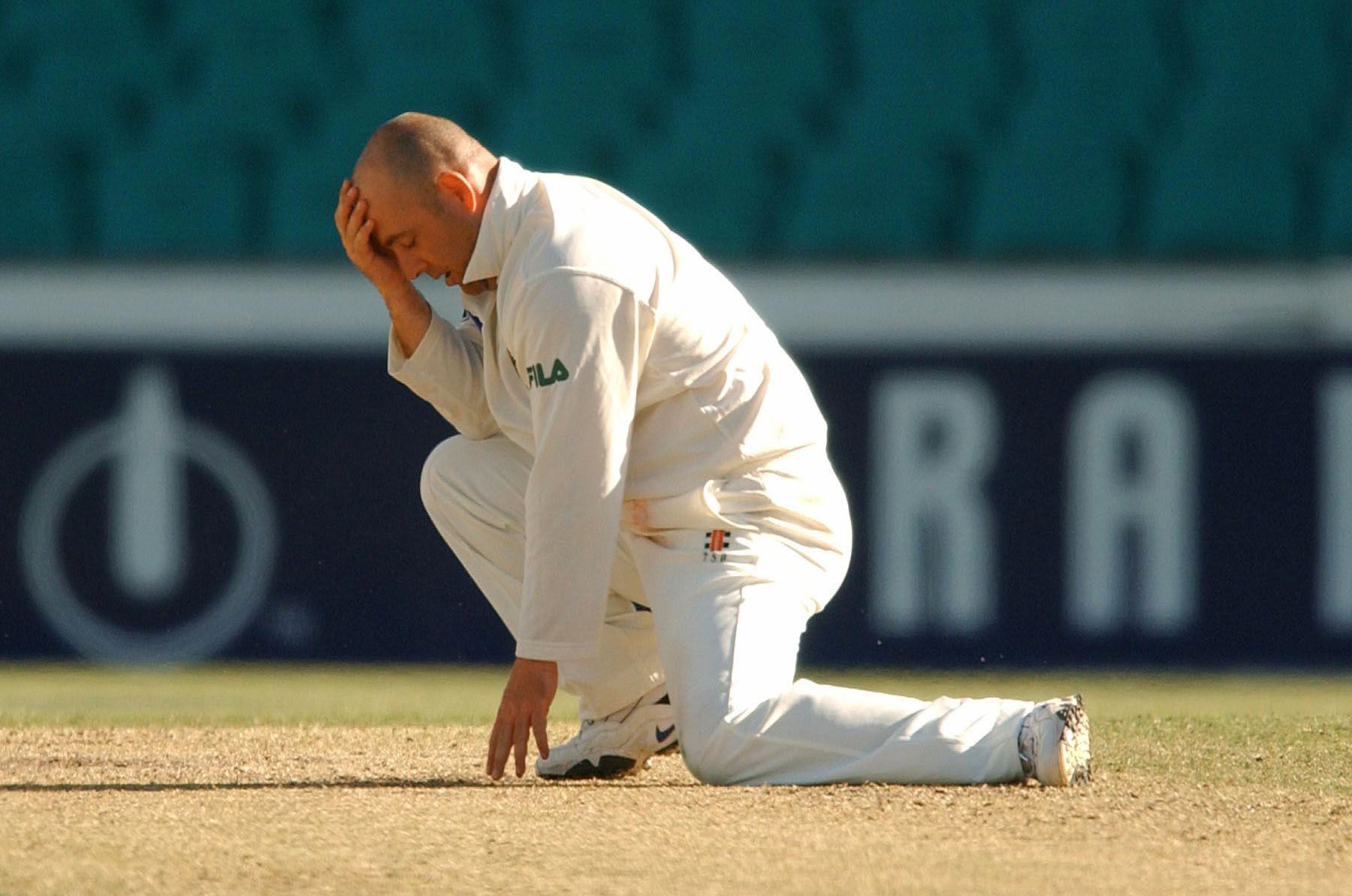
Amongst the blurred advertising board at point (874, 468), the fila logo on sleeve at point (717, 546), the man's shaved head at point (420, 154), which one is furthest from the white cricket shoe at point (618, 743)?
the blurred advertising board at point (874, 468)

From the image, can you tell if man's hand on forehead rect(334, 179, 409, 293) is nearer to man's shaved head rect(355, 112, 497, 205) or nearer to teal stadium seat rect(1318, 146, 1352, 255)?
man's shaved head rect(355, 112, 497, 205)

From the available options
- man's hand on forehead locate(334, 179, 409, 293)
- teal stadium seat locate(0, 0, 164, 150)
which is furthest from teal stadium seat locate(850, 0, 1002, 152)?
man's hand on forehead locate(334, 179, 409, 293)

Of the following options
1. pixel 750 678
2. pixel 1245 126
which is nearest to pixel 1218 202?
pixel 1245 126

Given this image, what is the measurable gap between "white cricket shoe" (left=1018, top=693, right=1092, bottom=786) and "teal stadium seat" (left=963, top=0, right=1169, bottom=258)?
2.55 metres

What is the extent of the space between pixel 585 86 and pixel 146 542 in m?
1.69

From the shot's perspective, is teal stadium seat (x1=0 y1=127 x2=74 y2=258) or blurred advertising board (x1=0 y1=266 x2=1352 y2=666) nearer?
blurred advertising board (x1=0 y1=266 x2=1352 y2=666)

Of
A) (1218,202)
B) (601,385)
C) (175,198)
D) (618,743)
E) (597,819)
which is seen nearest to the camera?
(597,819)

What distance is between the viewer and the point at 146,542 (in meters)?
4.27

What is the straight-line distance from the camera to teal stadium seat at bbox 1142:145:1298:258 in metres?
4.85

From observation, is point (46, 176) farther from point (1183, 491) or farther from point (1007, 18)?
point (1183, 491)

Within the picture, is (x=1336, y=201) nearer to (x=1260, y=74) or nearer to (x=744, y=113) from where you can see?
(x=1260, y=74)

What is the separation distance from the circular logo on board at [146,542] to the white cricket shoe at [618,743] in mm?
1765

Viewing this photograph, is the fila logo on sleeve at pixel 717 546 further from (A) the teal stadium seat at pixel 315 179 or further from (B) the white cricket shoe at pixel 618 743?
(A) the teal stadium seat at pixel 315 179

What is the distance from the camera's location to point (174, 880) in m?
1.89
